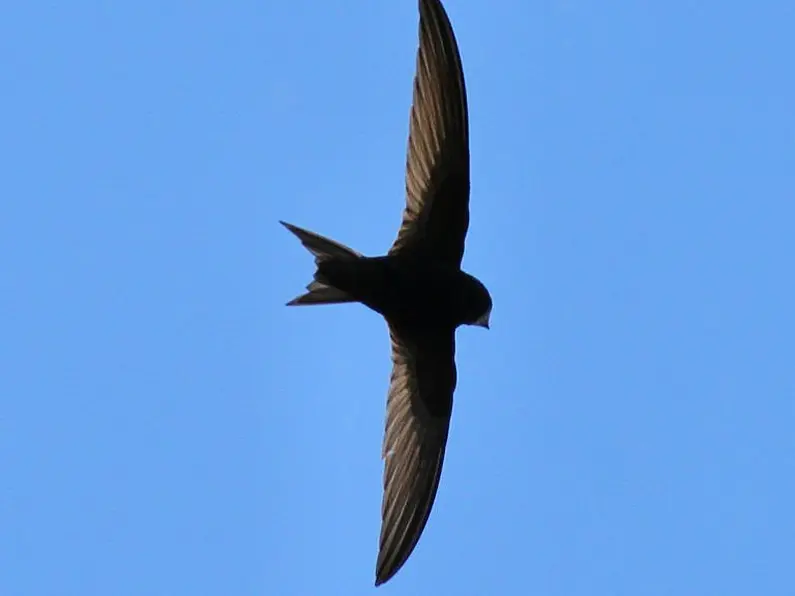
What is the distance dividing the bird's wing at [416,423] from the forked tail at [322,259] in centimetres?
49

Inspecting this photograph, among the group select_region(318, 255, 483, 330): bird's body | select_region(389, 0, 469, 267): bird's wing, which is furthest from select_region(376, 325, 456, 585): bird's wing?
select_region(389, 0, 469, 267): bird's wing

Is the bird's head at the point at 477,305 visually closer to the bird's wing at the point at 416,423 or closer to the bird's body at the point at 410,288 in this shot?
the bird's body at the point at 410,288

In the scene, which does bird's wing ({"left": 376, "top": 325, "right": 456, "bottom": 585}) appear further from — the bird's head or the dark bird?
the bird's head

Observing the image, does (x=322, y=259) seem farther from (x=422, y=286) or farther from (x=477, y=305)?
(x=477, y=305)

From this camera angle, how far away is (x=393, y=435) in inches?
299

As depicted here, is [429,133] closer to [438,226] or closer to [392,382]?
[438,226]

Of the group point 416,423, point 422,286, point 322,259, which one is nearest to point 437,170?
point 422,286

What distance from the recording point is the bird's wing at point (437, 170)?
7.21 meters

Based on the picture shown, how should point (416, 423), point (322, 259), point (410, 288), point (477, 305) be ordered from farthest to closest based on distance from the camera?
point (416, 423) → point (477, 305) → point (410, 288) → point (322, 259)

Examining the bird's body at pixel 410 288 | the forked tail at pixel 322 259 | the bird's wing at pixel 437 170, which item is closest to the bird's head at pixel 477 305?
the bird's body at pixel 410 288

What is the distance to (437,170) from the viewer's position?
7.33m

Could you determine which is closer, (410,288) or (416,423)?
(410,288)

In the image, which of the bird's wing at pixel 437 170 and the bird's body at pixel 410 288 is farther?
the bird's wing at pixel 437 170

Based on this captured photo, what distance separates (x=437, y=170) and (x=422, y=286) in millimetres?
469
